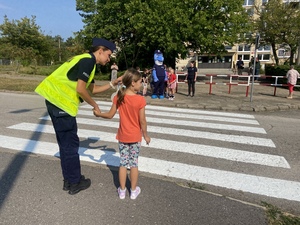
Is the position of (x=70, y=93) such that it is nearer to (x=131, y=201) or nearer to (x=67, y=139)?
(x=67, y=139)

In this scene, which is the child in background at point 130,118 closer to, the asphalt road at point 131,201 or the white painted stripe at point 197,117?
the asphalt road at point 131,201

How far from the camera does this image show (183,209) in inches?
113

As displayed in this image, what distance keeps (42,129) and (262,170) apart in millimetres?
4973

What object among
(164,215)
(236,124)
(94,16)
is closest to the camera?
(164,215)

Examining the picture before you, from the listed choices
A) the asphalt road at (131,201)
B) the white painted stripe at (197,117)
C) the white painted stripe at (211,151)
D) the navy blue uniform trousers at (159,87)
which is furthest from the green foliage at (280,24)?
the white painted stripe at (211,151)

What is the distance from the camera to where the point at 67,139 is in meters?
3.03

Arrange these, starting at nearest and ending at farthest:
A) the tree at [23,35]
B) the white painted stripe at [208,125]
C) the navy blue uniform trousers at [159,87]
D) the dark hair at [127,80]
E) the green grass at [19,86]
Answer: the dark hair at [127,80], the white painted stripe at [208,125], the navy blue uniform trousers at [159,87], the green grass at [19,86], the tree at [23,35]

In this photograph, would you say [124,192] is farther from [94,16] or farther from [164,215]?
[94,16]

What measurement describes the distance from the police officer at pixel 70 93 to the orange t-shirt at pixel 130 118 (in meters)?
0.33

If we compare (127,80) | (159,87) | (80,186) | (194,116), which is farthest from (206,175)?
(159,87)

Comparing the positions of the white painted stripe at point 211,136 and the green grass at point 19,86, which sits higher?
the green grass at point 19,86

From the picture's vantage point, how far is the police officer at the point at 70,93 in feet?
9.31

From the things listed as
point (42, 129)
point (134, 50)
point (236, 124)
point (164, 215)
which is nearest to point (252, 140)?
point (236, 124)

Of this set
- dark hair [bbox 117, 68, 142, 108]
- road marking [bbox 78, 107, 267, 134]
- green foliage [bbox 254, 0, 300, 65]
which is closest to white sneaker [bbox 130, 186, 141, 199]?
dark hair [bbox 117, 68, 142, 108]
